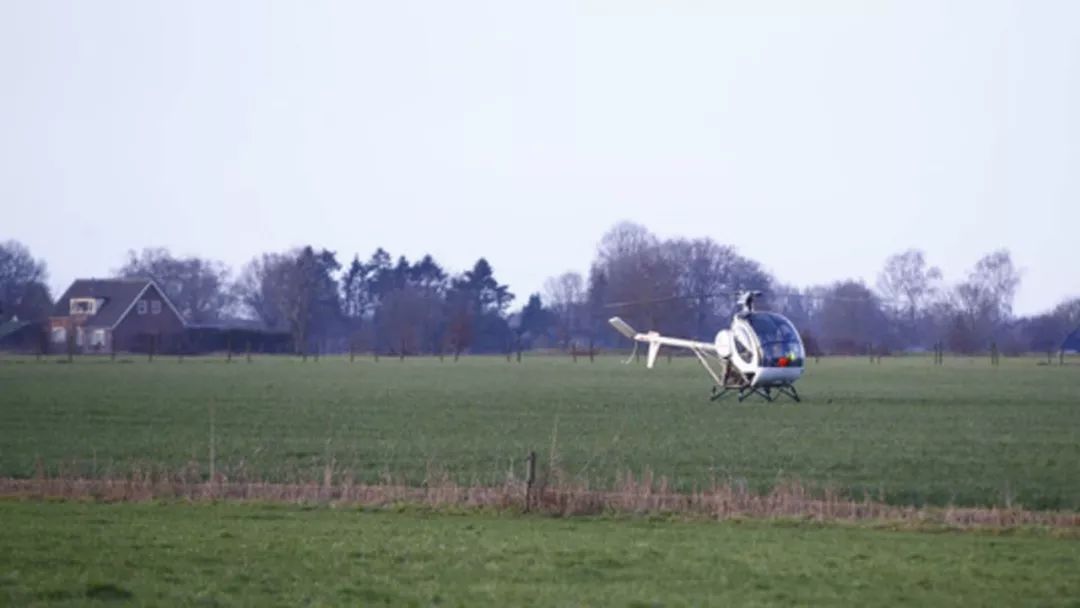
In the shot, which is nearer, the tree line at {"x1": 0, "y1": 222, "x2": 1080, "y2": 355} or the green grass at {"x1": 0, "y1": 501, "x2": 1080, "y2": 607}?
the green grass at {"x1": 0, "y1": 501, "x2": 1080, "y2": 607}

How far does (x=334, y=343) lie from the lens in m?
168

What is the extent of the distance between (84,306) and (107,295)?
2051mm

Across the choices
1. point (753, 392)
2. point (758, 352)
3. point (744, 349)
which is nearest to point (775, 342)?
point (758, 352)

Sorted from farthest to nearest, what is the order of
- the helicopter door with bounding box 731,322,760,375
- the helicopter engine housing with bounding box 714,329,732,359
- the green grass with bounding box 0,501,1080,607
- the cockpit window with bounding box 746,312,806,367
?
the helicopter engine housing with bounding box 714,329,732,359 → the helicopter door with bounding box 731,322,760,375 → the cockpit window with bounding box 746,312,806,367 → the green grass with bounding box 0,501,1080,607

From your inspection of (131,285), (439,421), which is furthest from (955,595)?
(131,285)

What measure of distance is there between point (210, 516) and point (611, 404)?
86.3 feet

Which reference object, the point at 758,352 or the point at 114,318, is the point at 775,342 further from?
the point at 114,318

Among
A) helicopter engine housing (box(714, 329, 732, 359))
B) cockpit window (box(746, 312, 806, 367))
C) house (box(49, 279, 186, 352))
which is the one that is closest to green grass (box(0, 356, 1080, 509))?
cockpit window (box(746, 312, 806, 367))

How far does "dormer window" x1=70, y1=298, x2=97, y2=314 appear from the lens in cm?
12000

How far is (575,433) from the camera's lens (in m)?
32.2

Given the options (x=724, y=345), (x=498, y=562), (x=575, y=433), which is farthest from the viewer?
(x=724, y=345)

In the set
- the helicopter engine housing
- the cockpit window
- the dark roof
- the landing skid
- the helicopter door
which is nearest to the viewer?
the cockpit window

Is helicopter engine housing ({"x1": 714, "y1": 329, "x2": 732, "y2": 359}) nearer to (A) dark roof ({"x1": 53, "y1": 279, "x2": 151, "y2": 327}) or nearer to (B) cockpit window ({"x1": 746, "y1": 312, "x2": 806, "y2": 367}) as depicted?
(B) cockpit window ({"x1": 746, "y1": 312, "x2": 806, "y2": 367})

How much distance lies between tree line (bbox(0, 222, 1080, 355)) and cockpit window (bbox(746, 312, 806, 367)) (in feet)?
250
